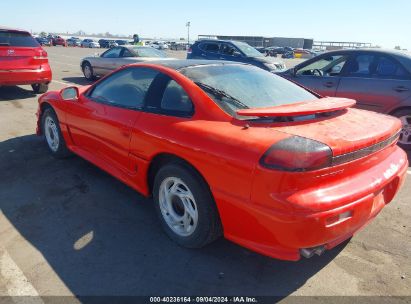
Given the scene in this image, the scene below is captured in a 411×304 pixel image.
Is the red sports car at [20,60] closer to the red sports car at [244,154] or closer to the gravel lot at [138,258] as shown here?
the gravel lot at [138,258]

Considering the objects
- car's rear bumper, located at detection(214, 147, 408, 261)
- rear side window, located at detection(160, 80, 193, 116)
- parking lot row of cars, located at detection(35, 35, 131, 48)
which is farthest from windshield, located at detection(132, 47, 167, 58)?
parking lot row of cars, located at detection(35, 35, 131, 48)

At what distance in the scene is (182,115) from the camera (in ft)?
9.10

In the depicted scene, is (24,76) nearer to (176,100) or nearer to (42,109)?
(42,109)

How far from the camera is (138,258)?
8.95ft

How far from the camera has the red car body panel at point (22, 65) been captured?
26.1 ft

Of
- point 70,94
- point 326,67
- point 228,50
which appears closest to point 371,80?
point 326,67

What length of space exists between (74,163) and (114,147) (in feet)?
4.75

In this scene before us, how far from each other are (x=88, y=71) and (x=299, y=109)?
11.3m

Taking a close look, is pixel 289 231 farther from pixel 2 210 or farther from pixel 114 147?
pixel 2 210

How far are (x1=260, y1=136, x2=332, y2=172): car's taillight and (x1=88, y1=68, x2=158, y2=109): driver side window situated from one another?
1.48 meters

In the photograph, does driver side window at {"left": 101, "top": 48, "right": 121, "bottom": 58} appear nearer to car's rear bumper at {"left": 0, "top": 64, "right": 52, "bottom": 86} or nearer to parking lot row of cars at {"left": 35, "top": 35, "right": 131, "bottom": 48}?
car's rear bumper at {"left": 0, "top": 64, "right": 52, "bottom": 86}

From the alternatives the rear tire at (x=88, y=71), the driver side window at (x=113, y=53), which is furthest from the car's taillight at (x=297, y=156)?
the rear tire at (x=88, y=71)

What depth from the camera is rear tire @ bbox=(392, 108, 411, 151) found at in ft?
17.4

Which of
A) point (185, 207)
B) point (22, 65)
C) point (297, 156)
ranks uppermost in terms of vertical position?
point (297, 156)
